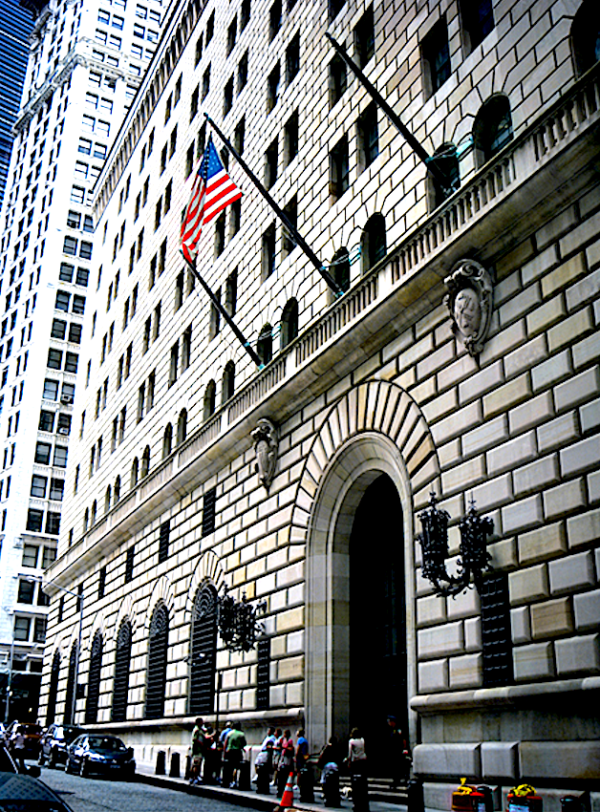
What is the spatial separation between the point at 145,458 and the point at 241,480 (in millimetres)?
13784

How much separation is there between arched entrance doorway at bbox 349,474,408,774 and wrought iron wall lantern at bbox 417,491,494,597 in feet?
16.0

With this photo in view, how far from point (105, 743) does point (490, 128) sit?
2343cm

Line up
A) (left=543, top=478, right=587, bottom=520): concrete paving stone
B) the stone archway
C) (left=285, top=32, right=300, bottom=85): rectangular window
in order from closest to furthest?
(left=543, top=478, right=587, bottom=520): concrete paving stone < the stone archway < (left=285, top=32, right=300, bottom=85): rectangular window

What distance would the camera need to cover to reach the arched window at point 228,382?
32500 millimetres

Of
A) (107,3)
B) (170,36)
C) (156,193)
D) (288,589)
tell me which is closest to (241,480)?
(288,589)

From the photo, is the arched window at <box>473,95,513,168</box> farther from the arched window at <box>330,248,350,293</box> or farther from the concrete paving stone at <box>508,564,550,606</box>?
the concrete paving stone at <box>508,564,550,606</box>

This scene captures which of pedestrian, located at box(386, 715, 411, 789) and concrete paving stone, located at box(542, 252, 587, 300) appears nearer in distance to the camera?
concrete paving stone, located at box(542, 252, 587, 300)

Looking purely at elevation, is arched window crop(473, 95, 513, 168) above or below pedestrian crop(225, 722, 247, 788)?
above

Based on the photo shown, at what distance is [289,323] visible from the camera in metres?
28.6

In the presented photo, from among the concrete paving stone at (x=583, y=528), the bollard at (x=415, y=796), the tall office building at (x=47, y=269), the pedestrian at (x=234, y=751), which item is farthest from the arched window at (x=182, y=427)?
the tall office building at (x=47, y=269)

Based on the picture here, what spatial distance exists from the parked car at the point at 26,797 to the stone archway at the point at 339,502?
1394cm

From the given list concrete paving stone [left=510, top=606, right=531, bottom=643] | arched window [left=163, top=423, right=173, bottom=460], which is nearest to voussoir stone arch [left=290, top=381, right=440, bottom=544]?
concrete paving stone [left=510, top=606, right=531, bottom=643]

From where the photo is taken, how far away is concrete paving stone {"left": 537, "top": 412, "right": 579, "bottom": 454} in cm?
1523

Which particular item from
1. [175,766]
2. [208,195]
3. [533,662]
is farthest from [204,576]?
[533,662]
